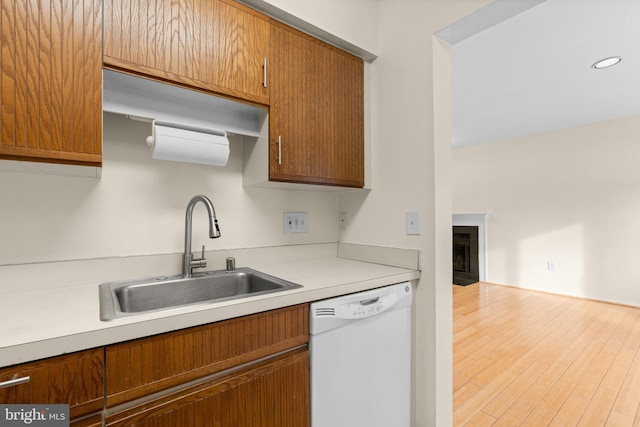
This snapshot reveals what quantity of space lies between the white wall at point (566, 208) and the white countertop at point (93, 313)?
156 inches

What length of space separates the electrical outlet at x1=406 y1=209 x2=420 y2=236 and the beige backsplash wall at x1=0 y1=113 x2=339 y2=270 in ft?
2.29

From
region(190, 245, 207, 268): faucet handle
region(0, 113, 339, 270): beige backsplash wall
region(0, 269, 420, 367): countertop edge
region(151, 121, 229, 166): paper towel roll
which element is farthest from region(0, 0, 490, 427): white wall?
region(0, 269, 420, 367): countertop edge

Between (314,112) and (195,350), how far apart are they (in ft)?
3.73

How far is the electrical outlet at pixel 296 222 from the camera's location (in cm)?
171

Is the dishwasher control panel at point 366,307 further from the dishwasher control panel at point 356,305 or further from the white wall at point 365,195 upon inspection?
the white wall at point 365,195

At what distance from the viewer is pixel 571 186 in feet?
13.0

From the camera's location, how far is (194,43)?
3.70ft

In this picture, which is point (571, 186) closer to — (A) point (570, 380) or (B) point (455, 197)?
(B) point (455, 197)

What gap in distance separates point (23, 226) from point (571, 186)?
17.5 ft

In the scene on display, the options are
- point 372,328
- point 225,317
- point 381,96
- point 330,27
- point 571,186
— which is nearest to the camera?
point 225,317

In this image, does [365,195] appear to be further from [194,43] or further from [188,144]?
[194,43]

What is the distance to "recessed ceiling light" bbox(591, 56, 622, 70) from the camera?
91.0 inches

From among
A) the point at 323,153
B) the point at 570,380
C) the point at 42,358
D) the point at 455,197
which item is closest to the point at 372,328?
the point at 323,153

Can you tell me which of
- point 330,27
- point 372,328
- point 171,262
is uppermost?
point 330,27
